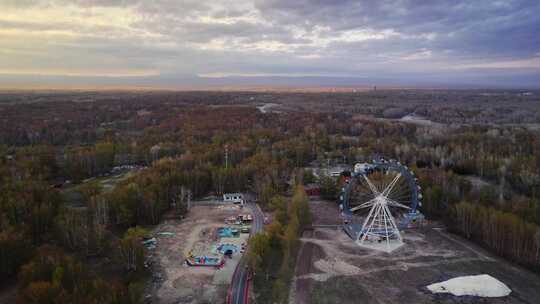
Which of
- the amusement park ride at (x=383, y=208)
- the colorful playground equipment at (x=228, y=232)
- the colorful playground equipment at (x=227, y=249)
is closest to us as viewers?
the colorful playground equipment at (x=227, y=249)

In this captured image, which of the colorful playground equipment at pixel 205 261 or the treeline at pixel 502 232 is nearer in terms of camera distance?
the colorful playground equipment at pixel 205 261

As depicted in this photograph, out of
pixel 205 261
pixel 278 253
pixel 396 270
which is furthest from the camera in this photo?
pixel 278 253

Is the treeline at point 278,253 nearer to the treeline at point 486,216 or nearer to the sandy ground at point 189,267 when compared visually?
the sandy ground at point 189,267

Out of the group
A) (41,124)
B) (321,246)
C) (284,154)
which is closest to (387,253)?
(321,246)

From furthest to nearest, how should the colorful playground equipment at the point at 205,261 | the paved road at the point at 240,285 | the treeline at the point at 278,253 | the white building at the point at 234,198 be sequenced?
1. the white building at the point at 234,198
2. the colorful playground equipment at the point at 205,261
3. the treeline at the point at 278,253
4. the paved road at the point at 240,285

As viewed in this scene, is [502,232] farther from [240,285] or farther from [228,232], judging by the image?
[228,232]

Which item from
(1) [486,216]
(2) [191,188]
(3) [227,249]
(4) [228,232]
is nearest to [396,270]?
(1) [486,216]

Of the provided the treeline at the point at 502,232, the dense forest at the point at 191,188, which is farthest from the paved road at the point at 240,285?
the treeline at the point at 502,232
